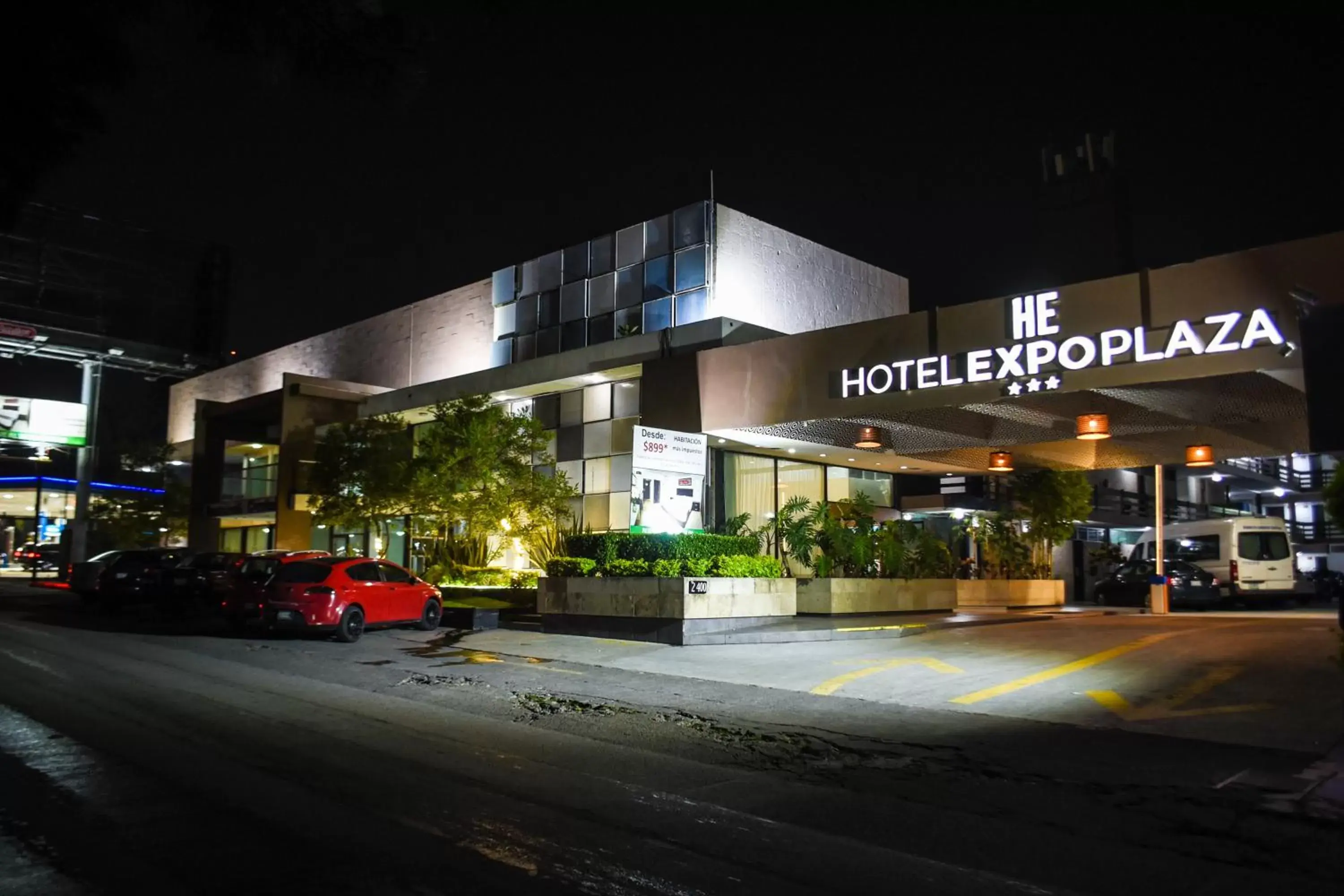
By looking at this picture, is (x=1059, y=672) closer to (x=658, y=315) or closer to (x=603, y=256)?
(x=658, y=315)

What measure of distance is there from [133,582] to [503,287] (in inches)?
553

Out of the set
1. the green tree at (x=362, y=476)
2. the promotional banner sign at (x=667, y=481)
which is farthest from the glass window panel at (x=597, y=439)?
the promotional banner sign at (x=667, y=481)

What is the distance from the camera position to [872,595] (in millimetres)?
21438

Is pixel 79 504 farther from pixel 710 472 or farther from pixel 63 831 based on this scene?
pixel 63 831

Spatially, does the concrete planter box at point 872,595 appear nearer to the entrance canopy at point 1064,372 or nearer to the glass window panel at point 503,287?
the entrance canopy at point 1064,372

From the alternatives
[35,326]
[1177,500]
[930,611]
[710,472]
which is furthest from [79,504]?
[1177,500]

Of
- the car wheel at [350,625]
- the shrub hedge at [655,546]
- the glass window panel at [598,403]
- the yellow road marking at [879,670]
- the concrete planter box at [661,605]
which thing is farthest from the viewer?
the glass window panel at [598,403]

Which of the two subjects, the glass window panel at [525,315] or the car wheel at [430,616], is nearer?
the car wheel at [430,616]

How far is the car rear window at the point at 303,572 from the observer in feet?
61.4

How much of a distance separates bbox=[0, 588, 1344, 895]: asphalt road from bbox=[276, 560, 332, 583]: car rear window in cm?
600

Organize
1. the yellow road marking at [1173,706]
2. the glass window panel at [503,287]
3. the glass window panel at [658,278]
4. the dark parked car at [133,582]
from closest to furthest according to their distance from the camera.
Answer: the yellow road marking at [1173,706], the dark parked car at [133,582], the glass window panel at [658,278], the glass window panel at [503,287]

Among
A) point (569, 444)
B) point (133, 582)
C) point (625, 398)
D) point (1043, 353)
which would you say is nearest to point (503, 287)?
Result: point (569, 444)

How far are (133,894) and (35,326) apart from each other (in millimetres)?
45367

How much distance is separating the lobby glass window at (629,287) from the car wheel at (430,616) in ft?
36.7
